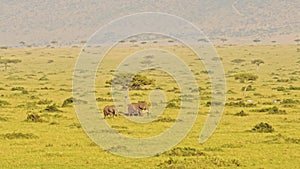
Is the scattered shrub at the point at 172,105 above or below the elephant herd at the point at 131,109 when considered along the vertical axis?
above

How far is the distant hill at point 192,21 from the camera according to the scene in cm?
17238

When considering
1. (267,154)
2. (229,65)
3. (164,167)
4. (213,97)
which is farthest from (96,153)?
(229,65)

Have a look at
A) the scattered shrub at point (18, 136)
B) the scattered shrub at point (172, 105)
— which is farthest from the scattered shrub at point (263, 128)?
the scattered shrub at point (18, 136)

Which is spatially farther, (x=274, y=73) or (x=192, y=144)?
(x=274, y=73)

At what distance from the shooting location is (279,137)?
78.2ft

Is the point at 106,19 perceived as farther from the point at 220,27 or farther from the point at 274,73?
the point at 274,73

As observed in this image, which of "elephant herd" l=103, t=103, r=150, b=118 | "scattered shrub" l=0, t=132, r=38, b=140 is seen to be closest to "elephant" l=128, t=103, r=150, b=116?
"elephant herd" l=103, t=103, r=150, b=118

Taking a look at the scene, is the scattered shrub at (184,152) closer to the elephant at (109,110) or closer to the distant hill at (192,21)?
the elephant at (109,110)

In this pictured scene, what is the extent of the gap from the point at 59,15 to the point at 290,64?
5162 inches

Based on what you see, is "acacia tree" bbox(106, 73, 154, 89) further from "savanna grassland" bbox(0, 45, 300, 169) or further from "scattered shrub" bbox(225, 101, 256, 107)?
"scattered shrub" bbox(225, 101, 256, 107)

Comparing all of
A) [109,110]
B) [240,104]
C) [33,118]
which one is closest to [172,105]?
[240,104]

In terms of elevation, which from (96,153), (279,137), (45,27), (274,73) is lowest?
(96,153)

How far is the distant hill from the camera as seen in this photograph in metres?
172

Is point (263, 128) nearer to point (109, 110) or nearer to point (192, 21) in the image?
point (109, 110)
